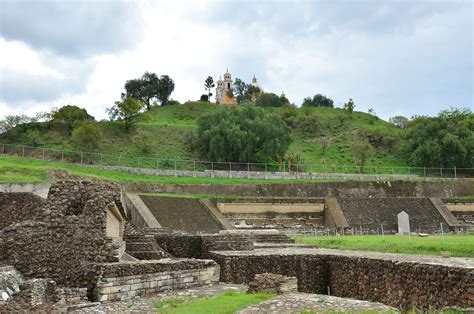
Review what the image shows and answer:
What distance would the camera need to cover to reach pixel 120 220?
19.4 m

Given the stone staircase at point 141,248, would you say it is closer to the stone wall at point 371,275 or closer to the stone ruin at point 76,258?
the stone wall at point 371,275

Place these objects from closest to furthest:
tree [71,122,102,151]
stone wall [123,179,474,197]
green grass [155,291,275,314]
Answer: green grass [155,291,275,314]
stone wall [123,179,474,197]
tree [71,122,102,151]

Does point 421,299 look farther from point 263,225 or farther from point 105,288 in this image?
point 263,225

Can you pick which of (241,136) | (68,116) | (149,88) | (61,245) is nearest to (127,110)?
(68,116)

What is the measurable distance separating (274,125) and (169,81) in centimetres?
4269

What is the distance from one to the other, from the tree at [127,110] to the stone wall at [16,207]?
4551 cm

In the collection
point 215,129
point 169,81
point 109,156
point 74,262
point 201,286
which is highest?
point 169,81

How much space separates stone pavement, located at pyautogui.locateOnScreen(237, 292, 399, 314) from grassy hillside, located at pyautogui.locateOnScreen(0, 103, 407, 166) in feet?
166

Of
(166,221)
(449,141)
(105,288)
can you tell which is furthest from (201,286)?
(449,141)

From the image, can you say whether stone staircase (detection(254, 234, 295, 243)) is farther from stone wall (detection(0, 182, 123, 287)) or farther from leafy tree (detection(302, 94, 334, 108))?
leafy tree (detection(302, 94, 334, 108))

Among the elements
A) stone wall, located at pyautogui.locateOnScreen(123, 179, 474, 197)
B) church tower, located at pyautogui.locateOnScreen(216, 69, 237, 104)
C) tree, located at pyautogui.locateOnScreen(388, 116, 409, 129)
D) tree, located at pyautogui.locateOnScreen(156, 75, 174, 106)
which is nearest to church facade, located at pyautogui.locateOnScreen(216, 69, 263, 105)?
church tower, located at pyautogui.locateOnScreen(216, 69, 237, 104)

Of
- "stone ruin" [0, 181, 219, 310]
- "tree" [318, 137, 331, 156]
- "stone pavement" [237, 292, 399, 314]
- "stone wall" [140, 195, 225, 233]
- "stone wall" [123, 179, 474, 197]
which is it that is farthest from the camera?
"tree" [318, 137, 331, 156]

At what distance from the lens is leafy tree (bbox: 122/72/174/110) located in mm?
92625

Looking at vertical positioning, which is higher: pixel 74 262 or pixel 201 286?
pixel 74 262
